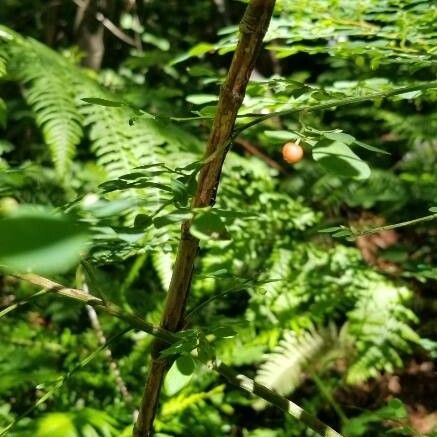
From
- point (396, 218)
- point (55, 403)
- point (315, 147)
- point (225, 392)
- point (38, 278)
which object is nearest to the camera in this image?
point (315, 147)

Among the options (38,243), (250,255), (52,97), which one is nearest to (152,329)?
(38,243)

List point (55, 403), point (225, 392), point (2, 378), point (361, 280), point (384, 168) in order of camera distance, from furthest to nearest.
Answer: point (384, 168), point (361, 280), point (225, 392), point (55, 403), point (2, 378)

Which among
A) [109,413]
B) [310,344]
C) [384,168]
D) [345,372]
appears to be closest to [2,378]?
[109,413]

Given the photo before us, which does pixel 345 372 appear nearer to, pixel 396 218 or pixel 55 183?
pixel 396 218

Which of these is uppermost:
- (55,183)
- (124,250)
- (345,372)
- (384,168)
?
(384,168)

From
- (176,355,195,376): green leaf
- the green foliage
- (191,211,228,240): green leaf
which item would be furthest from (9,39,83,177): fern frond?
(191,211,228,240): green leaf

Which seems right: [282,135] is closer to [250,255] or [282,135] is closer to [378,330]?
[250,255]
